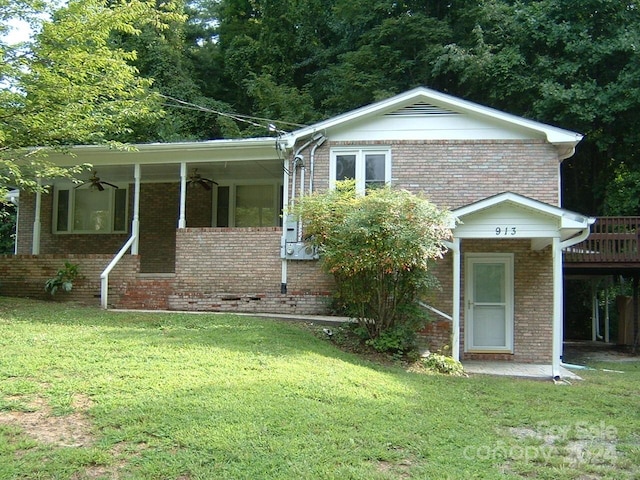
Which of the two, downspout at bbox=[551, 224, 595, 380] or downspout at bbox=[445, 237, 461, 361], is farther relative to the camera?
downspout at bbox=[445, 237, 461, 361]

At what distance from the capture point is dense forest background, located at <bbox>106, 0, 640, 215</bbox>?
17.2 m

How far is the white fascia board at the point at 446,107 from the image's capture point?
11.2 metres

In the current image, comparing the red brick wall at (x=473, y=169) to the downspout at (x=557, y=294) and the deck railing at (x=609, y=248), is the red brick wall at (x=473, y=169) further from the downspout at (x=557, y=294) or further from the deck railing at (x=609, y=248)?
the deck railing at (x=609, y=248)

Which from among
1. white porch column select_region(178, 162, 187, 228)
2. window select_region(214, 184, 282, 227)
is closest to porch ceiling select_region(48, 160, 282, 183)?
window select_region(214, 184, 282, 227)

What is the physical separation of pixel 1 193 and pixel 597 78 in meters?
17.3

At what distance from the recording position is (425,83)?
20844mm

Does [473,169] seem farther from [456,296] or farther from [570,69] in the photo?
[570,69]

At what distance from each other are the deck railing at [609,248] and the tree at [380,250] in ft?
19.4

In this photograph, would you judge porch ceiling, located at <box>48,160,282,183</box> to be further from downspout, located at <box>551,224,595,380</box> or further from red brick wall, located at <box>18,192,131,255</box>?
downspout, located at <box>551,224,595,380</box>

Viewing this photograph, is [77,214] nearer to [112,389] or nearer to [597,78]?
[112,389]

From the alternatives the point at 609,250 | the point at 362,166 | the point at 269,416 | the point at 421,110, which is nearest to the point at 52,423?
the point at 269,416

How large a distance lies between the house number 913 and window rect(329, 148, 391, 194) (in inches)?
113

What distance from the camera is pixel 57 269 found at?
12.9 meters

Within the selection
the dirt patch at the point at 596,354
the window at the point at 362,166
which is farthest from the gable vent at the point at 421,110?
the dirt patch at the point at 596,354
